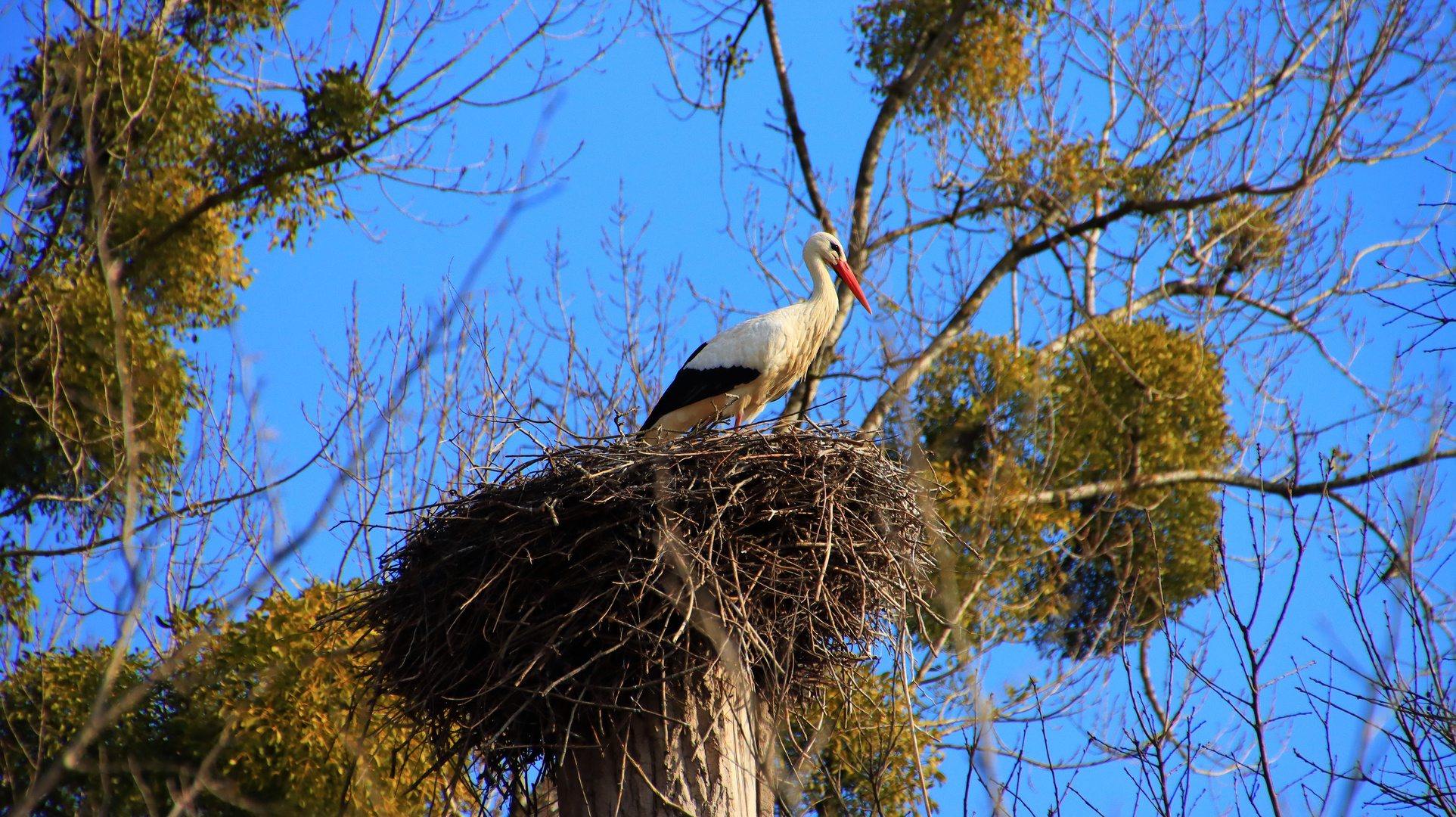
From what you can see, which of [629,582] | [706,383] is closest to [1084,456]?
[706,383]

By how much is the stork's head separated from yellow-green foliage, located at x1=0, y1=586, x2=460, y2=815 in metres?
3.02

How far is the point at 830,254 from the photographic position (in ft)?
20.4

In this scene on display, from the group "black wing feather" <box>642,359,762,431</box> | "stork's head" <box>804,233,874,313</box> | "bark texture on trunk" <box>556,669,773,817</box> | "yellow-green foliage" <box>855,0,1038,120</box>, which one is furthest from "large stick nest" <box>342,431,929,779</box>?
"yellow-green foliage" <box>855,0,1038,120</box>

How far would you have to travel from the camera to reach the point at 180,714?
537cm

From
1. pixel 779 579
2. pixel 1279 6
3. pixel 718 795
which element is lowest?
pixel 718 795

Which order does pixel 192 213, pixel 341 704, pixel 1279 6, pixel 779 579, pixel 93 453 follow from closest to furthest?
pixel 779 579, pixel 341 704, pixel 93 453, pixel 192 213, pixel 1279 6

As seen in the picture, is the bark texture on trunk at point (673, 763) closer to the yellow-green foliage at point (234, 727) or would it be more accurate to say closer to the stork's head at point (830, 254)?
the yellow-green foliage at point (234, 727)

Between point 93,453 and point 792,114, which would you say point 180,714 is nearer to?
point 93,453

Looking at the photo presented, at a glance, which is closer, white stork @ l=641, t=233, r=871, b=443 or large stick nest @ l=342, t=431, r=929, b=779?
large stick nest @ l=342, t=431, r=929, b=779

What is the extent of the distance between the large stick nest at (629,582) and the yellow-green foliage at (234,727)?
58.5 inches

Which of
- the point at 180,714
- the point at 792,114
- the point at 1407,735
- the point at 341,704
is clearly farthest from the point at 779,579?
the point at 792,114

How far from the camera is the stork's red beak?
6.07 metres

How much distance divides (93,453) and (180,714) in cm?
163

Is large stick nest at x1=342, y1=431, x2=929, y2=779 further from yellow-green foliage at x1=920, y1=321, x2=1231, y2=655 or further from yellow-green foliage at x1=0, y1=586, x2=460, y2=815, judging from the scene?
yellow-green foliage at x1=920, y1=321, x2=1231, y2=655
